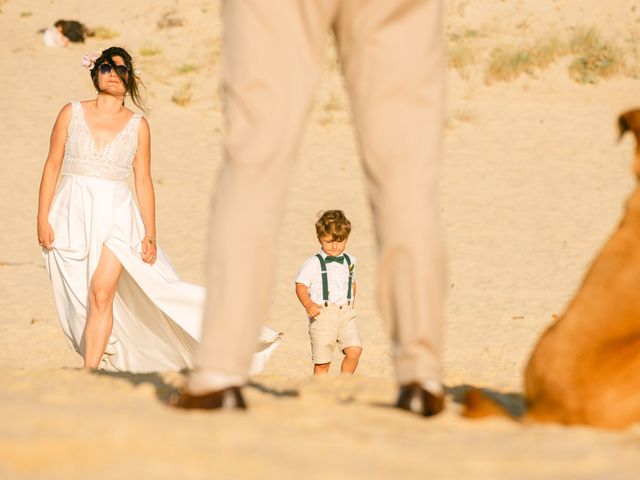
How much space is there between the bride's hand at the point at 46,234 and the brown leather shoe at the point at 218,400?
4027mm

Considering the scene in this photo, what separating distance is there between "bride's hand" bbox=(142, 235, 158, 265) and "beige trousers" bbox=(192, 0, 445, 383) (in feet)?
12.7

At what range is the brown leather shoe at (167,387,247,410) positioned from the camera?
12.4 feet

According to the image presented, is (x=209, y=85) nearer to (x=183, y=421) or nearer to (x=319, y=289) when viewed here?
(x=319, y=289)

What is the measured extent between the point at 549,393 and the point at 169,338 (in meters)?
4.72

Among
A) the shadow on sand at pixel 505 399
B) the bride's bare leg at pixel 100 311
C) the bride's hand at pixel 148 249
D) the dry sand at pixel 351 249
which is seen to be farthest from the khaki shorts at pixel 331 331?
the shadow on sand at pixel 505 399

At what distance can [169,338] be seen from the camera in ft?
27.3

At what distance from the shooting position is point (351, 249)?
1541 centimetres

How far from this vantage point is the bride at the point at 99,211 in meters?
7.51

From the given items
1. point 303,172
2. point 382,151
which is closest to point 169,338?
point 382,151

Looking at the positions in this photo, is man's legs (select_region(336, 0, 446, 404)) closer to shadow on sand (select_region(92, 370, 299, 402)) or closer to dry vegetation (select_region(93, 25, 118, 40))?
shadow on sand (select_region(92, 370, 299, 402))

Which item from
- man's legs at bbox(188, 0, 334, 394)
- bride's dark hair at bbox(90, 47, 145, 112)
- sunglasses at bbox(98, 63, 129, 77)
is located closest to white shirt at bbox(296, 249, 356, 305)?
bride's dark hair at bbox(90, 47, 145, 112)

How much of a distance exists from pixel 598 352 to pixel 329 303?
4.43 metres

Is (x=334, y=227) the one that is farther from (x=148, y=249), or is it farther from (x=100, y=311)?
(x=100, y=311)

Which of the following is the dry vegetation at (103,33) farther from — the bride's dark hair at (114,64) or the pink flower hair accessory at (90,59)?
the bride's dark hair at (114,64)
